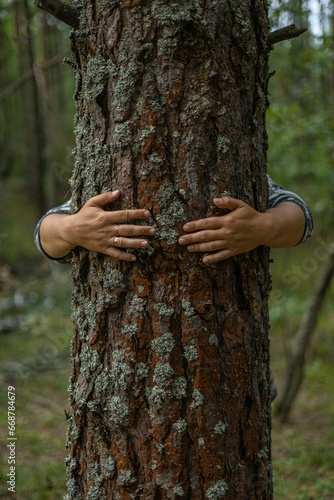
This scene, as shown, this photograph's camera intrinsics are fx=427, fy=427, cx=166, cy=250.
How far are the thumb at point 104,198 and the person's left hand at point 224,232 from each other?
279 mm

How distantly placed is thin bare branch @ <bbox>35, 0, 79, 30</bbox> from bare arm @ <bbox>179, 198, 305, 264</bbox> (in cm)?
85

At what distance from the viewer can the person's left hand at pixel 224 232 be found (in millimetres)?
1509

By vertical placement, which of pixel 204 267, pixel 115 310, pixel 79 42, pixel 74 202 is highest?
pixel 79 42

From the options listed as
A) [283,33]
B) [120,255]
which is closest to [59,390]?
[120,255]

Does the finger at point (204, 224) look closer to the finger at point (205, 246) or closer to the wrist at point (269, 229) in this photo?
the finger at point (205, 246)

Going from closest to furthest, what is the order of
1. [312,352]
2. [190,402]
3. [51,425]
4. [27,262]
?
[190,402], [51,425], [312,352], [27,262]

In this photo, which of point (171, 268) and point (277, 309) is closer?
point (171, 268)

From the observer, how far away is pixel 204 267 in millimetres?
1543

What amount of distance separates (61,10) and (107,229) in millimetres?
800

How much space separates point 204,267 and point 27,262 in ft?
33.2

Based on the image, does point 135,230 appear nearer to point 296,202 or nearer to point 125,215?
point 125,215

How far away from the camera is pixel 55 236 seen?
5.90 ft

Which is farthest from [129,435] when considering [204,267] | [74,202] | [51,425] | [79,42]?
[51,425]

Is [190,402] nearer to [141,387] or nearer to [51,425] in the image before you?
[141,387]
